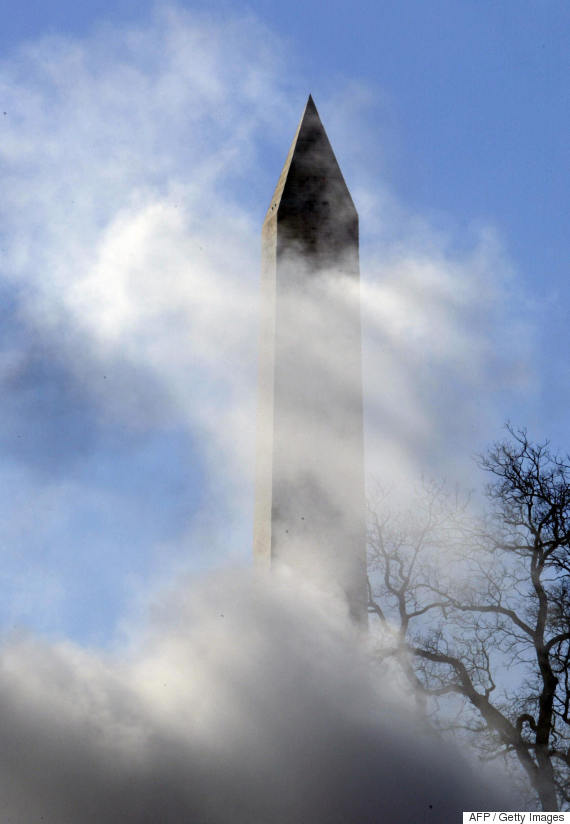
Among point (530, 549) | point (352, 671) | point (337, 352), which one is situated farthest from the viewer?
point (530, 549)

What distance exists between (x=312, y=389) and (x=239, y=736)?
512cm

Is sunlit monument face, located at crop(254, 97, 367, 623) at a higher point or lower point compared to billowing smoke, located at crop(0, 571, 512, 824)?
higher

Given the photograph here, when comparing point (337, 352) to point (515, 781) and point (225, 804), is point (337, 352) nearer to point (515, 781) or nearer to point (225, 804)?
point (225, 804)

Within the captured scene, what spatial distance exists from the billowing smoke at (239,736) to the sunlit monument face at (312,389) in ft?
2.32

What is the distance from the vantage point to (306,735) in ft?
48.7

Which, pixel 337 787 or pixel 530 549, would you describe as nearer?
pixel 337 787

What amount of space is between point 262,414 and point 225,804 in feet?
18.5

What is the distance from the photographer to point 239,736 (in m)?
14.9

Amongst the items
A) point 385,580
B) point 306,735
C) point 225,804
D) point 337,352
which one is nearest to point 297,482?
point 337,352

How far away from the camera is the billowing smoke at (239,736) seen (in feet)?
46.3

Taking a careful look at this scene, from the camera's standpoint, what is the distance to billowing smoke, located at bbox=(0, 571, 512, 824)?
14.1 meters

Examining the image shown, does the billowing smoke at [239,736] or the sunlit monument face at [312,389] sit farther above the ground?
the sunlit monument face at [312,389]

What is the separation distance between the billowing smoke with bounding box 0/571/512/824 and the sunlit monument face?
0.71 meters

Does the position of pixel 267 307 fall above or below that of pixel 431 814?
above
